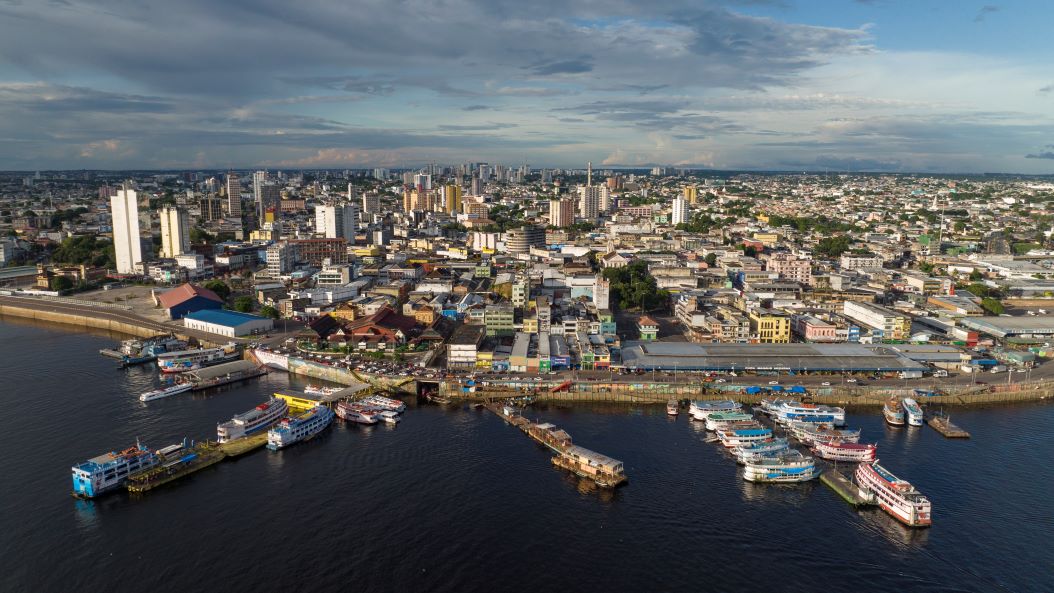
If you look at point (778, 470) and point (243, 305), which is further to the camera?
point (243, 305)

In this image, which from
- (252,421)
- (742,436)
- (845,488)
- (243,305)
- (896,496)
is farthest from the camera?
(243,305)

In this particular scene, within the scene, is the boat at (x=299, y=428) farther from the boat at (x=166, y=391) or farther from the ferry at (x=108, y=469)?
the boat at (x=166, y=391)

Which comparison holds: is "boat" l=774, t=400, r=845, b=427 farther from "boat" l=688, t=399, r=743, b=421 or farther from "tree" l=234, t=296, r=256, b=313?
"tree" l=234, t=296, r=256, b=313

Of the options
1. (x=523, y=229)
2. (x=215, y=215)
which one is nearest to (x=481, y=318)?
(x=523, y=229)

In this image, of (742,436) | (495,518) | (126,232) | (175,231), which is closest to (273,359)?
(495,518)

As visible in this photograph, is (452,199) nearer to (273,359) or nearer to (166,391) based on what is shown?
(273,359)

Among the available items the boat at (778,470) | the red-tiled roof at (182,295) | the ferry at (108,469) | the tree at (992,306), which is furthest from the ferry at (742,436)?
the red-tiled roof at (182,295)
